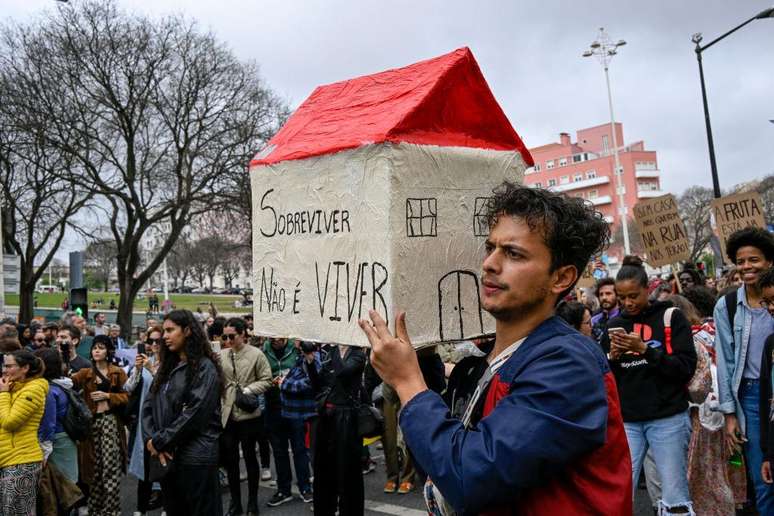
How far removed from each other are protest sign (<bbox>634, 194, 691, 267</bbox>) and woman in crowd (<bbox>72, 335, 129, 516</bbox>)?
6674 mm

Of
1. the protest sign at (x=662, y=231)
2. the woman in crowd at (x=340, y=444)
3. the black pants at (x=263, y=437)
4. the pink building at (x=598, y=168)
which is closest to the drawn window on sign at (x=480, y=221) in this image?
the woman in crowd at (x=340, y=444)

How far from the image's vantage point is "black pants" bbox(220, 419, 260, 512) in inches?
263

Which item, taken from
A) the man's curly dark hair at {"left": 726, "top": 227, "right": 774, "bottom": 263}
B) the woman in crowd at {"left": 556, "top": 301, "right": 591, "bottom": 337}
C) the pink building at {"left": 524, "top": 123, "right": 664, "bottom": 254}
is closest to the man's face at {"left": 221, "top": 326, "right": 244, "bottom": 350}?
the woman in crowd at {"left": 556, "top": 301, "right": 591, "bottom": 337}

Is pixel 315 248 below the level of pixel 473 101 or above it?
below

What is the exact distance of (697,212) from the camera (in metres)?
40.8

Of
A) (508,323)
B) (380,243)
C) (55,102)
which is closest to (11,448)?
(380,243)

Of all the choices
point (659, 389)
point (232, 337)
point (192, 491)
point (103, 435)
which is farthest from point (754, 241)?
point (103, 435)

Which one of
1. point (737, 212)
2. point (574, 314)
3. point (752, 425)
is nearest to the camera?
point (752, 425)

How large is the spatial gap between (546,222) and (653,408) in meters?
3.09

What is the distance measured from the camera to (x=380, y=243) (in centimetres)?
209

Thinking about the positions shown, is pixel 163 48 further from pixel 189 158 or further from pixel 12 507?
pixel 12 507

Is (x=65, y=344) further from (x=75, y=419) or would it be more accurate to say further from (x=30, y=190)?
(x=30, y=190)

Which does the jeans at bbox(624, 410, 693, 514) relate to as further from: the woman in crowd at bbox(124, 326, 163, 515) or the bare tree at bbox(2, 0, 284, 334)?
the bare tree at bbox(2, 0, 284, 334)

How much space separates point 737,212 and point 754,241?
4.41m
